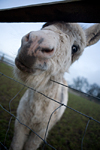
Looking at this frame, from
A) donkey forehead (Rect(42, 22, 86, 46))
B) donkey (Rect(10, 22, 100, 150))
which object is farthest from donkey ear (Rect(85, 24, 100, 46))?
donkey forehead (Rect(42, 22, 86, 46))

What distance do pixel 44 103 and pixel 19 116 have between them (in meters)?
0.76

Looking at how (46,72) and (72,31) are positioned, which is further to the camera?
(72,31)

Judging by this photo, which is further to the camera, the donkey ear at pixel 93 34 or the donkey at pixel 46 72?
the donkey ear at pixel 93 34

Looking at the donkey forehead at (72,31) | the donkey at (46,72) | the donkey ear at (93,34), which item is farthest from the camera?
the donkey ear at (93,34)

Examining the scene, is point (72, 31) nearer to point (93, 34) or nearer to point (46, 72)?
point (93, 34)

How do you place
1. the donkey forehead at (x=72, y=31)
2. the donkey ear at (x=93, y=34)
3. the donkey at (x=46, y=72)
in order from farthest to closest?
the donkey ear at (x=93, y=34)
the donkey forehead at (x=72, y=31)
the donkey at (x=46, y=72)

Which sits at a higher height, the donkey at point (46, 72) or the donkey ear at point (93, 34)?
the donkey ear at point (93, 34)

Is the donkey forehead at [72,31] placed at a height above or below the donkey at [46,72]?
above

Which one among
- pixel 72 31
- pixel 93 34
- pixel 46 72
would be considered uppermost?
pixel 93 34

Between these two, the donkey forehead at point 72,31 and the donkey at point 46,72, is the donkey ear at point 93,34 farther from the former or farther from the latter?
the donkey forehead at point 72,31

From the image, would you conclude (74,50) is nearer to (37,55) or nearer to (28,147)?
(37,55)

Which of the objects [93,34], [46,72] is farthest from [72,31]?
[46,72]

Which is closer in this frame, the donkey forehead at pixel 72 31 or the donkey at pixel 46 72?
the donkey at pixel 46 72

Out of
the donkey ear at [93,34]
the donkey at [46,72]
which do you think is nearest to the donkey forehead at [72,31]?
the donkey at [46,72]
